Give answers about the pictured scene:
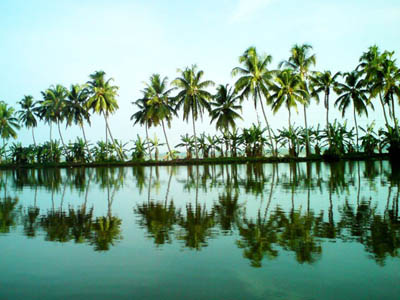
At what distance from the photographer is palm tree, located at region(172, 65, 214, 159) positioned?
43.5 meters

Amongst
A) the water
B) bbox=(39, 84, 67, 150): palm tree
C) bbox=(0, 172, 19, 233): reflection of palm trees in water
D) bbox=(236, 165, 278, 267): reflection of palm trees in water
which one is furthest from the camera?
bbox=(39, 84, 67, 150): palm tree

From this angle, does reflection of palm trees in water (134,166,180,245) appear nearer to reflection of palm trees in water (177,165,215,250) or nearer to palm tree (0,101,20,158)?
reflection of palm trees in water (177,165,215,250)

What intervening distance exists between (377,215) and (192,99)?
35658 millimetres

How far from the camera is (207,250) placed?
6.65m

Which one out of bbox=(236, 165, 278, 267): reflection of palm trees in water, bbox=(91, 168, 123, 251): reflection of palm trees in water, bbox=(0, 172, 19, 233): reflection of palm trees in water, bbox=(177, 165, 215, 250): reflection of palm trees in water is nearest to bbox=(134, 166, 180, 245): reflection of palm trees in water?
bbox=(177, 165, 215, 250): reflection of palm trees in water

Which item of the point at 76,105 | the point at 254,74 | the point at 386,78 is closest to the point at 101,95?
the point at 76,105

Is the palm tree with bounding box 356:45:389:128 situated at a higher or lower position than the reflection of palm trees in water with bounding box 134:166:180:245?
higher

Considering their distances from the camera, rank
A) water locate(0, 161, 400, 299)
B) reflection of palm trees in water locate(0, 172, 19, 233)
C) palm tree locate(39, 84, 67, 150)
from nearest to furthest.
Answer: water locate(0, 161, 400, 299), reflection of palm trees in water locate(0, 172, 19, 233), palm tree locate(39, 84, 67, 150)

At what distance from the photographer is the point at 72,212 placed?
11.4 meters

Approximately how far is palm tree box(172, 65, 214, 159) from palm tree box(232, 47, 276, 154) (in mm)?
4564

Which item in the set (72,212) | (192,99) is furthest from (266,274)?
(192,99)

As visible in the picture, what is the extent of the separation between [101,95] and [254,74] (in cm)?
1935

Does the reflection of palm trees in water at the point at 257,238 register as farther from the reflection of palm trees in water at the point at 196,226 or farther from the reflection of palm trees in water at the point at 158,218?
the reflection of palm trees in water at the point at 158,218

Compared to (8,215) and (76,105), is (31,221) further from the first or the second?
(76,105)
